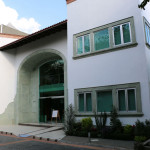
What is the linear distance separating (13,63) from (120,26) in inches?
450

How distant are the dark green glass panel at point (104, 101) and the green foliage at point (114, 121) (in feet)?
1.45

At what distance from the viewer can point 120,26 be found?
36.0 ft

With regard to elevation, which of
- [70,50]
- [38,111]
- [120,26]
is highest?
[120,26]

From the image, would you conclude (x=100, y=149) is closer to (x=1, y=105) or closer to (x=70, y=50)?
(x=70, y=50)

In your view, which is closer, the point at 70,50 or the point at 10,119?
the point at 70,50

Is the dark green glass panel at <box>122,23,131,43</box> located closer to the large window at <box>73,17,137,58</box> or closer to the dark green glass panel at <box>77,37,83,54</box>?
the large window at <box>73,17,137,58</box>

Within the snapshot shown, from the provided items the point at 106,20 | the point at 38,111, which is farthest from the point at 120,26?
the point at 38,111

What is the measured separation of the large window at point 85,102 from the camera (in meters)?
11.5

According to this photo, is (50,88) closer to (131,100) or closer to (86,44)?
(86,44)

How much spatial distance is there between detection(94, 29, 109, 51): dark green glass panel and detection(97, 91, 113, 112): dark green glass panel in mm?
2762

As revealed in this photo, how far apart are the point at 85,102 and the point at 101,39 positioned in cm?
394

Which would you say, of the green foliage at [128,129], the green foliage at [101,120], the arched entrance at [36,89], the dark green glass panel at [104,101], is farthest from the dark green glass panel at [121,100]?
the arched entrance at [36,89]

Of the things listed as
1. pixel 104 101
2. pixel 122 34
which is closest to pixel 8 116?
pixel 104 101

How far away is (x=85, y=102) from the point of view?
11.6m
